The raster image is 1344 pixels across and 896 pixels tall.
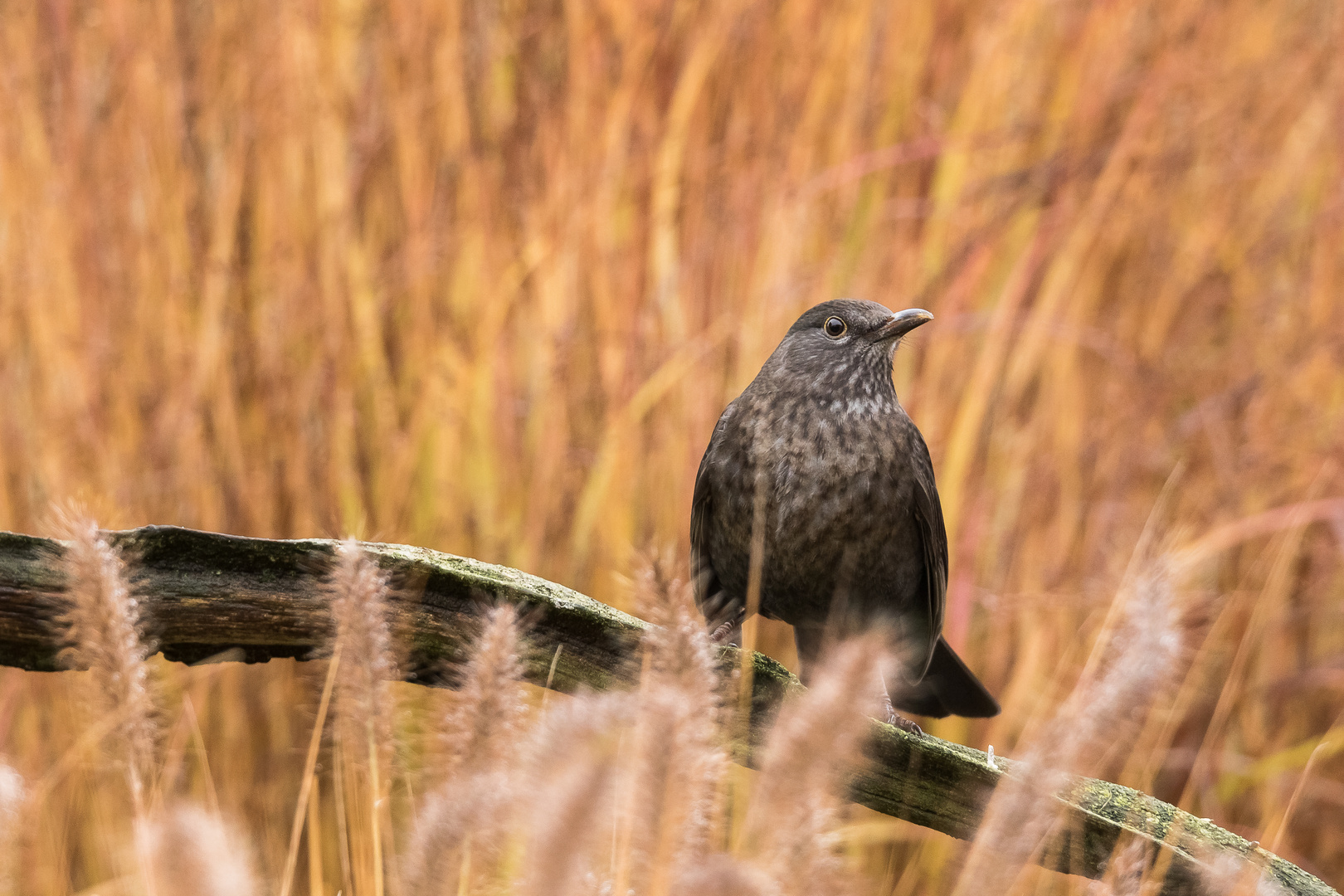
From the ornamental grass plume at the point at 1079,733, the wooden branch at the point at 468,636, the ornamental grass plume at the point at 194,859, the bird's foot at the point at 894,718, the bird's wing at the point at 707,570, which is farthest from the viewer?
the bird's wing at the point at 707,570

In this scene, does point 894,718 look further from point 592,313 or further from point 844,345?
point 592,313

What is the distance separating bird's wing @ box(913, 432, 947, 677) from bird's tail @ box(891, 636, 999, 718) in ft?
0.12

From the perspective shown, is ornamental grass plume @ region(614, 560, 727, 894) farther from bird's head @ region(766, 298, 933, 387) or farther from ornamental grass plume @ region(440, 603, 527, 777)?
bird's head @ region(766, 298, 933, 387)

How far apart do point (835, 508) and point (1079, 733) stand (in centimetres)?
84

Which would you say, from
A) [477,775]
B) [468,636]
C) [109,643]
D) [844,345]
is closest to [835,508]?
[844,345]

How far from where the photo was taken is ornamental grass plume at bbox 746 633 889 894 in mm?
869

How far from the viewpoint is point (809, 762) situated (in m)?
0.87

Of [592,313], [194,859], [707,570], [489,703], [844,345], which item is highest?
[592,313]

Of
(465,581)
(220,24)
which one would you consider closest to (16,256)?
(220,24)

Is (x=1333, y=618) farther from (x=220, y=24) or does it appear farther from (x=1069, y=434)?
(x=220, y=24)

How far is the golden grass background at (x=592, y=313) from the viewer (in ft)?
7.75

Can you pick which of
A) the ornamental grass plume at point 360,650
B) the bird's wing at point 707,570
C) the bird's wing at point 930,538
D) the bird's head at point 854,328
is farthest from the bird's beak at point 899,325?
the ornamental grass plume at point 360,650

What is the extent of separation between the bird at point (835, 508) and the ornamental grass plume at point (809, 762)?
2.61 feet

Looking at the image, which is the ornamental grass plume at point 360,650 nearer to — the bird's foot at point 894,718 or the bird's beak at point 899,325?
the bird's foot at point 894,718
